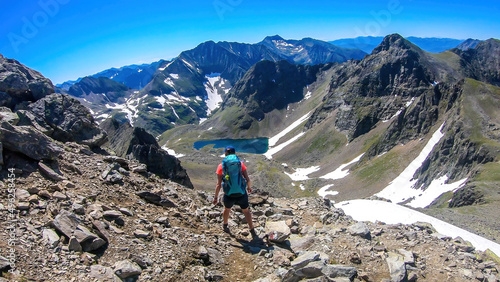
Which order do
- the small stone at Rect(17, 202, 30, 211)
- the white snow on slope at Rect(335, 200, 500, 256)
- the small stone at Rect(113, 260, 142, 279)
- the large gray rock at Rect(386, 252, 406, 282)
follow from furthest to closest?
1. the white snow on slope at Rect(335, 200, 500, 256)
2. the large gray rock at Rect(386, 252, 406, 282)
3. the small stone at Rect(17, 202, 30, 211)
4. the small stone at Rect(113, 260, 142, 279)

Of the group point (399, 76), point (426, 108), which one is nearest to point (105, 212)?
point (426, 108)

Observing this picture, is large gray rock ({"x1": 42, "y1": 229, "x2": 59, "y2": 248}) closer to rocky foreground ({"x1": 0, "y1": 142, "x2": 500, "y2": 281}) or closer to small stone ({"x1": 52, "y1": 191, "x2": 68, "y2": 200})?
rocky foreground ({"x1": 0, "y1": 142, "x2": 500, "y2": 281})

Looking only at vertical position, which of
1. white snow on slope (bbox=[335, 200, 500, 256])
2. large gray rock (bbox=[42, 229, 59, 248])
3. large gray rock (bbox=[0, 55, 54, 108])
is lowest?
white snow on slope (bbox=[335, 200, 500, 256])

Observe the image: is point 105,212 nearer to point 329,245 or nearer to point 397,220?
point 329,245

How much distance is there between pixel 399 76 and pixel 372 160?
94195mm

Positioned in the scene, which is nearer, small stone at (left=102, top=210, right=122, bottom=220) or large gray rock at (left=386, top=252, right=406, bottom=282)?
small stone at (left=102, top=210, right=122, bottom=220)

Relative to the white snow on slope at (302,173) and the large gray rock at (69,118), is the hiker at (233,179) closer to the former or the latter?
the large gray rock at (69,118)

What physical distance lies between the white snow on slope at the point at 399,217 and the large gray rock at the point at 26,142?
36.2 meters

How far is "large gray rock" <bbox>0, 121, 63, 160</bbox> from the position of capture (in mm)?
12484

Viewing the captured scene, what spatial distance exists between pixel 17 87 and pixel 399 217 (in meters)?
43.8

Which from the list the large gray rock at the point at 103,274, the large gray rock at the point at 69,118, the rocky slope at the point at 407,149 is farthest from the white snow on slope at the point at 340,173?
the large gray rock at the point at 103,274

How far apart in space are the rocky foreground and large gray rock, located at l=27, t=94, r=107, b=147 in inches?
279

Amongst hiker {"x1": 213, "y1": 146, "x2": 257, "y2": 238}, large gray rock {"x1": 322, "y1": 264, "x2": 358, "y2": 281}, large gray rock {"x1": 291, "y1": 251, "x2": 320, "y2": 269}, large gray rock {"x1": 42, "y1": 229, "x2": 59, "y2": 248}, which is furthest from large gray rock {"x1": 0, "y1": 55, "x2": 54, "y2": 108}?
large gray rock {"x1": 322, "y1": 264, "x2": 358, "y2": 281}

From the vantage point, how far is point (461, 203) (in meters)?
55.8
